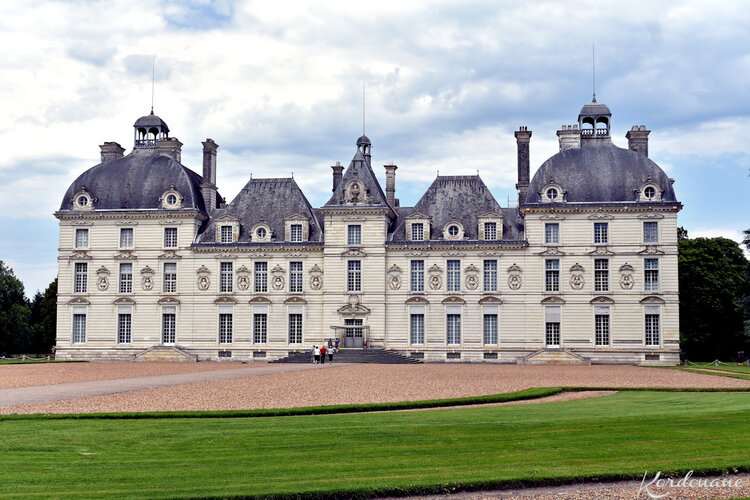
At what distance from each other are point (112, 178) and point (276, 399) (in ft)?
121

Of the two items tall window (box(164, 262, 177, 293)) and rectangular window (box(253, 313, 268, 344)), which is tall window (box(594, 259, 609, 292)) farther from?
tall window (box(164, 262, 177, 293))

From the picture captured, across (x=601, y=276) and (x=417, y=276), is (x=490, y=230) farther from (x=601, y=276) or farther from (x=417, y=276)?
(x=601, y=276)

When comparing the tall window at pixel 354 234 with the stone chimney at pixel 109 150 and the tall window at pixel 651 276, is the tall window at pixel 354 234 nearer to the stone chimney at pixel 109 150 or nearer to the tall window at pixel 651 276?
the tall window at pixel 651 276

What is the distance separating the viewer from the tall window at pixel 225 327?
52.0 m

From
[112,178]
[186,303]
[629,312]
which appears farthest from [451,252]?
[112,178]

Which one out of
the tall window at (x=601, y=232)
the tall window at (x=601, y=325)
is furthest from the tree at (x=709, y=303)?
the tall window at (x=601, y=325)

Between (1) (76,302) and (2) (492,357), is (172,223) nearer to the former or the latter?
(1) (76,302)

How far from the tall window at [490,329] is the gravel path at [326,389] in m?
16.5

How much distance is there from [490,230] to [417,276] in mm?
5385

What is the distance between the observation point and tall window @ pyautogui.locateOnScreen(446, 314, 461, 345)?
5003cm

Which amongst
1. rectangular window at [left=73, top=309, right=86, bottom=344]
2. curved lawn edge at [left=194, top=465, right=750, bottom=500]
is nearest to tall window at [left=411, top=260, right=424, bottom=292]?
rectangular window at [left=73, top=309, right=86, bottom=344]

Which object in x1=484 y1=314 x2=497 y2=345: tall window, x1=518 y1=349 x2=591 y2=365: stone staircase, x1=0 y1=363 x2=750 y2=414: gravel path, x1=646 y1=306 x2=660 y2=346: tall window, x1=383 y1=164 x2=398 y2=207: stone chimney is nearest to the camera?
x1=0 y1=363 x2=750 y2=414: gravel path

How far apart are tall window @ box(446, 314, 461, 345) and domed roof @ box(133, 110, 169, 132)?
2454 cm

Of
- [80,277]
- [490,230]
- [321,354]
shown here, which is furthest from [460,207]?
[80,277]
